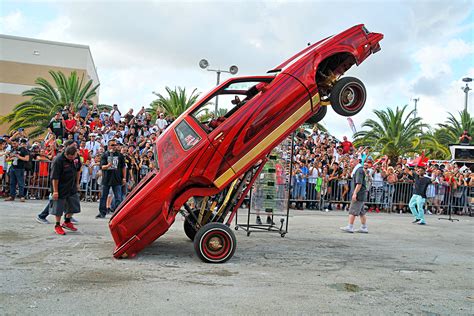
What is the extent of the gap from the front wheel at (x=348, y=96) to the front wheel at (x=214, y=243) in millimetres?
2745

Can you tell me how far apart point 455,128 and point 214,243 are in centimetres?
3552

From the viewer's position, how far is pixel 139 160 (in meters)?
14.6

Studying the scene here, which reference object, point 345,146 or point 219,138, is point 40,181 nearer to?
point 219,138

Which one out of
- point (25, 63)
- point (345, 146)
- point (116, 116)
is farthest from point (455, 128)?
point (25, 63)

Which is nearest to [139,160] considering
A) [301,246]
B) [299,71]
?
[301,246]

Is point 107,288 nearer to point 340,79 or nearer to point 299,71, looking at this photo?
point 299,71

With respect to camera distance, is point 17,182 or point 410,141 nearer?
point 17,182

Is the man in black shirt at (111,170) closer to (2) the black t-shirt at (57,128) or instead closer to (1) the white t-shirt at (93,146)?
(1) the white t-shirt at (93,146)

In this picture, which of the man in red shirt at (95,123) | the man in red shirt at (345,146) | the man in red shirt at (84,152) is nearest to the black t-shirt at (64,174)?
the man in red shirt at (84,152)

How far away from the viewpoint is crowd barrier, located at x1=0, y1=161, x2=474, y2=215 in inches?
565

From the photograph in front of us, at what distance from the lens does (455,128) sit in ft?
121

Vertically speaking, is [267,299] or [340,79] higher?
[340,79]

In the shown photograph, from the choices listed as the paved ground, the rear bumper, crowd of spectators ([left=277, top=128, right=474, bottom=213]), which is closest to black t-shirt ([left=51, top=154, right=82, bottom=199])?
the paved ground

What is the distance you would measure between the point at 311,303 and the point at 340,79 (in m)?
3.95
